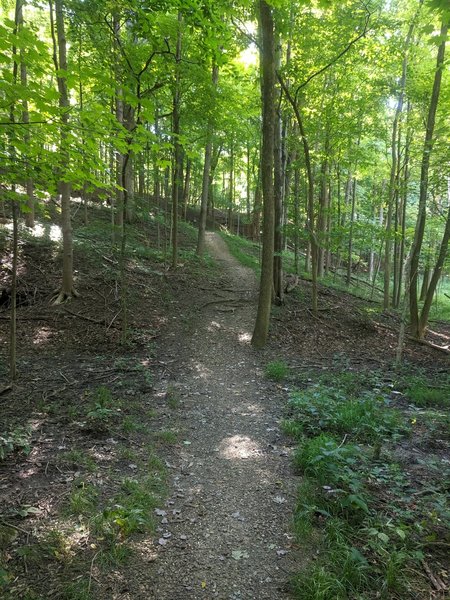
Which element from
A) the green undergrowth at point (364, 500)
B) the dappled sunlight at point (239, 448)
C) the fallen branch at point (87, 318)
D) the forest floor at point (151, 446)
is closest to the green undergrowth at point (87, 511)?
the forest floor at point (151, 446)

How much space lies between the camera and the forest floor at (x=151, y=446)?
2.98m

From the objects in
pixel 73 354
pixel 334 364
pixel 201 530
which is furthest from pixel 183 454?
pixel 334 364

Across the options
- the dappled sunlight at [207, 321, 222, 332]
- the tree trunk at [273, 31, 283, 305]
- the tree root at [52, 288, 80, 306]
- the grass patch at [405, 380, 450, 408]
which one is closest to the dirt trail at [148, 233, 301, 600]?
the dappled sunlight at [207, 321, 222, 332]

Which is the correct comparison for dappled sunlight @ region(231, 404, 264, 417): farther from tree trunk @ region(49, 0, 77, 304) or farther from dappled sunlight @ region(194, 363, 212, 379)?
tree trunk @ region(49, 0, 77, 304)

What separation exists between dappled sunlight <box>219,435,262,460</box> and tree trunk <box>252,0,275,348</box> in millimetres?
4512

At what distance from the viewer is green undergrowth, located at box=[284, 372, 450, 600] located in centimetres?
281

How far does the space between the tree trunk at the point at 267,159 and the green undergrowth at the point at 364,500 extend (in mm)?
3664

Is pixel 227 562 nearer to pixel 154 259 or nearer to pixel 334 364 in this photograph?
pixel 334 364

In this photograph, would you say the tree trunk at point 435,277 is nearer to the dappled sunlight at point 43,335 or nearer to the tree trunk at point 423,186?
the tree trunk at point 423,186

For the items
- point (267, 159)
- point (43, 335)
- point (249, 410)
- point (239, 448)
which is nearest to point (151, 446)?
point (239, 448)

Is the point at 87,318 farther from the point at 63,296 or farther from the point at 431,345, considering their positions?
the point at 431,345

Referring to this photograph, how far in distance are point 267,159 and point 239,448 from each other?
23.1 ft

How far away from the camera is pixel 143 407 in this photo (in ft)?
19.8

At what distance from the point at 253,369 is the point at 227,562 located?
5298 mm
